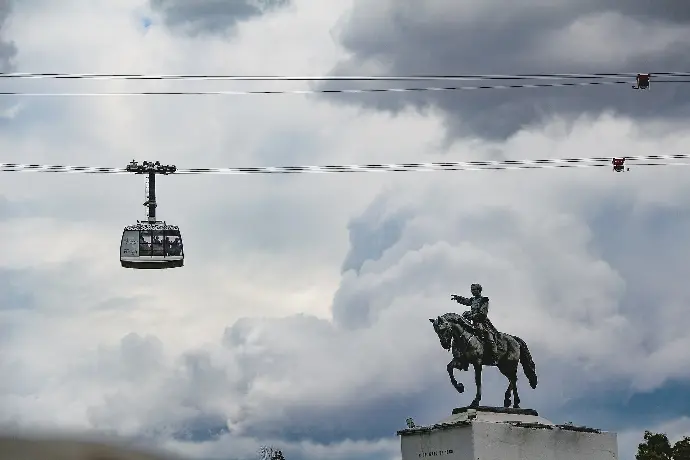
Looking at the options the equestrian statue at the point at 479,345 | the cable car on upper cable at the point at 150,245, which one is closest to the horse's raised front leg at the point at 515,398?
the equestrian statue at the point at 479,345

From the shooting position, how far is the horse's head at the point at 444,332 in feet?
167

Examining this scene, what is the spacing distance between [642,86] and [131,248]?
1900 cm

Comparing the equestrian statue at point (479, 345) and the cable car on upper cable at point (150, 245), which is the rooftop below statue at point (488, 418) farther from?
the cable car on upper cable at point (150, 245)

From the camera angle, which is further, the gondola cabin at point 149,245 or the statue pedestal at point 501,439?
the gondola cabin at point 149,245

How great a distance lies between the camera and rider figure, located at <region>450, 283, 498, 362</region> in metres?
51.8

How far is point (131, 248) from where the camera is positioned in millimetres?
54375

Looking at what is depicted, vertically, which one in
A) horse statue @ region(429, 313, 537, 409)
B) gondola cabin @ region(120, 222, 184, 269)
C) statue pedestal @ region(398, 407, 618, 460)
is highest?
gondola cabin @ region(120, 222, 184, 269)

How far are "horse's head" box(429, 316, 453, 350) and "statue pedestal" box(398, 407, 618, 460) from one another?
2460mm

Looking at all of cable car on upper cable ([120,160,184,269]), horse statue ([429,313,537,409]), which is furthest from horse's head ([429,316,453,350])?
cable car on upper cable ([120,160,184,269])

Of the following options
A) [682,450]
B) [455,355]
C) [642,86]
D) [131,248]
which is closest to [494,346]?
[455,355]

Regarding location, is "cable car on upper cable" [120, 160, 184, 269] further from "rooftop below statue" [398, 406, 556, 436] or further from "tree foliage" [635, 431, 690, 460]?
"tree foliage" [635, 431, 690, 460]

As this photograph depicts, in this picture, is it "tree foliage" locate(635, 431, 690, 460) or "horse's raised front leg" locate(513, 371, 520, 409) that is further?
"tree foliage" locate(635, 431, 690, 460)

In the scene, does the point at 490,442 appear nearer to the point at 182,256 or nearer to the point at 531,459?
the point at 531,459

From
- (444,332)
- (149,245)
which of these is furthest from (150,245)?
(444,332)
